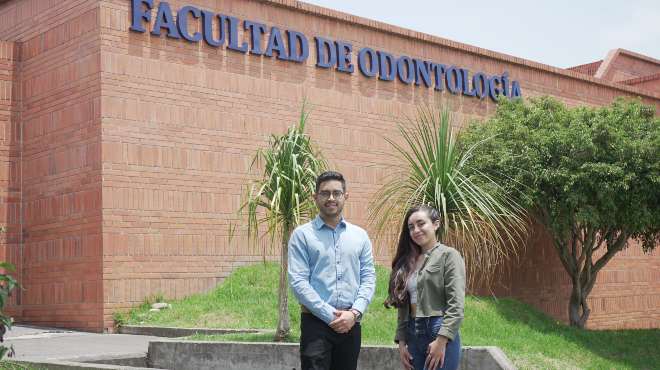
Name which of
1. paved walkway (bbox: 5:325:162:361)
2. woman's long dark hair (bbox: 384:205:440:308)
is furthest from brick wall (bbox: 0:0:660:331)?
woman's long dark hair (bbox: 384:205:440:308)

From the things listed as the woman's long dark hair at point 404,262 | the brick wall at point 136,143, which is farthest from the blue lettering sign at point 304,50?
the woman's long dark hair at point 404,262

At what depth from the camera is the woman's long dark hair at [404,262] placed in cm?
541

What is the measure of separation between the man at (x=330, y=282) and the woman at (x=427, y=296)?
0.23 metres

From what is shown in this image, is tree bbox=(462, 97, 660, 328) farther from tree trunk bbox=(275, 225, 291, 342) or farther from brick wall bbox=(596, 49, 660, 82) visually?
brick wall bbox=(596, 49, 660, 82)

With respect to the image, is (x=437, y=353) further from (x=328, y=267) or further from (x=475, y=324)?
(x=475, y=324)

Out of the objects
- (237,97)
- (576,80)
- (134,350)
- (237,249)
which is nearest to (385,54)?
(237,97)

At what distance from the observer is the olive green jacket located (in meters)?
5.14

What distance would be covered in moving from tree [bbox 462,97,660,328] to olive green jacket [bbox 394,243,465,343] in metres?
10.7

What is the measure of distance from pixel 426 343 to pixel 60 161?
11.3m

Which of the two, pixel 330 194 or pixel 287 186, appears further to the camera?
pixel 287 186

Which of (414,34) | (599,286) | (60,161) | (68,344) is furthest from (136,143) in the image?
(599,286)

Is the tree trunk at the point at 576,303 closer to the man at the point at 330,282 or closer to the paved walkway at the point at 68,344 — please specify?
the paved walkway at the point at 68,344

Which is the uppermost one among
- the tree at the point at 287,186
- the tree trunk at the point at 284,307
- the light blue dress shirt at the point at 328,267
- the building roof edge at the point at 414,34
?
the building roof edge at the point at 414,34

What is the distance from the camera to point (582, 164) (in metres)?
15.9
